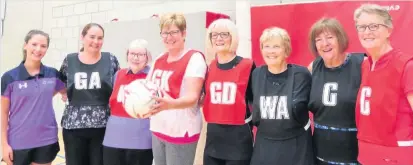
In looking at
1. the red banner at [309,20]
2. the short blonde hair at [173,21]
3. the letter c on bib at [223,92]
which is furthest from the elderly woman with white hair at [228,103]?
the red banner at [309,20]

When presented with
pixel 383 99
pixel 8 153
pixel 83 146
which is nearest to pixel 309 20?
pixel 383 99

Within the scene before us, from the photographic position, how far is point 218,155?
65.7 inches

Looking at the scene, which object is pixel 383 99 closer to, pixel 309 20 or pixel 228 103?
pixel 228 103

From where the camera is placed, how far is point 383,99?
1348mm

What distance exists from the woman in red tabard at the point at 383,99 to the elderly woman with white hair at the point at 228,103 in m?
0.50

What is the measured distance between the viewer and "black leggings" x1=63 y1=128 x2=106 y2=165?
201 cm

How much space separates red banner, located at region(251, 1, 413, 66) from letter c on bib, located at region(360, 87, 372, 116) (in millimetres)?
1139

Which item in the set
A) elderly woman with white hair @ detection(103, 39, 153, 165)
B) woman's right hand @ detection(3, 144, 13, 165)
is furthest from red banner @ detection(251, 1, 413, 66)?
woman's right hand @ detection(3, 144, 13, 165)

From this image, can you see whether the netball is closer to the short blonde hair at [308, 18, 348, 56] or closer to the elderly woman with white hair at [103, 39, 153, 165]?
the elderly woman with white hair at [103, 39, 153, 165]

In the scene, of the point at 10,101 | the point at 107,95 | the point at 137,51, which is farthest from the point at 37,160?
the point at 137,51

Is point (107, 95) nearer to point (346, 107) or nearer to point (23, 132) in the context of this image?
point (23, 132)

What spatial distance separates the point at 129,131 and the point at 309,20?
1546mm

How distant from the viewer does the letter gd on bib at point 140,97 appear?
1525 millimetres

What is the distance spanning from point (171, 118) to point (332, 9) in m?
1.53
